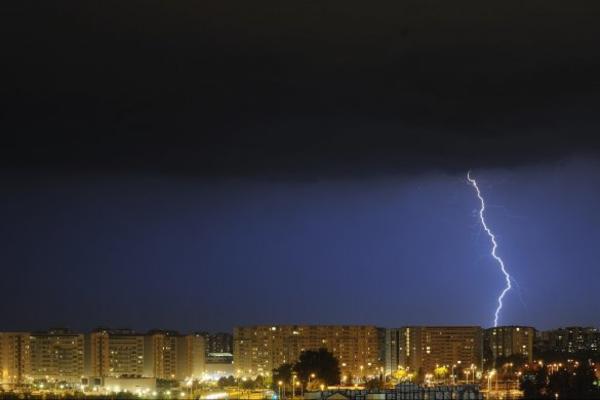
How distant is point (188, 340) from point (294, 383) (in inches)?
1137

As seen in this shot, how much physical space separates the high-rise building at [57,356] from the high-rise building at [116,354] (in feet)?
2.92

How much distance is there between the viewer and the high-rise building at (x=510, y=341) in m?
71.1

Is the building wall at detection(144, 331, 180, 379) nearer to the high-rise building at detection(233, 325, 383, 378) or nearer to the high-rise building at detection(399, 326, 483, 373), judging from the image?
the high-rise building at detection(233, 325, 383, 378)

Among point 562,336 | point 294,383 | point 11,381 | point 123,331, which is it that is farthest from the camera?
point 562,336

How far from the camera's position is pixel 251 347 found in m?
67.5

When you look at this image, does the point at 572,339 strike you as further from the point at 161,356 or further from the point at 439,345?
the point at 161,356

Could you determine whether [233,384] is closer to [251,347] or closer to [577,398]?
[251,347]

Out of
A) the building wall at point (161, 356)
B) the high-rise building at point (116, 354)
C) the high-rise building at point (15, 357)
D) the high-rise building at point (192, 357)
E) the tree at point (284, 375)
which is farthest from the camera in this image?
the high-rise building at point (15, 357)

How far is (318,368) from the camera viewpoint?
137ft

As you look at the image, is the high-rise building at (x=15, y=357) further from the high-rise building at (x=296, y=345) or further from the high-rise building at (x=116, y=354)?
the high-rise building at (x=296, y=345)

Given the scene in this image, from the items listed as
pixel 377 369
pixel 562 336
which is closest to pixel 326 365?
pixel 377 369

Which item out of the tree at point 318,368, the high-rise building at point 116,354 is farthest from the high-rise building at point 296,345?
the tree at point 318,368

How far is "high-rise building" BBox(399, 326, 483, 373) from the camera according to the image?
6881 cm

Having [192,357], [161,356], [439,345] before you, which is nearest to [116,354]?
[161,356]
